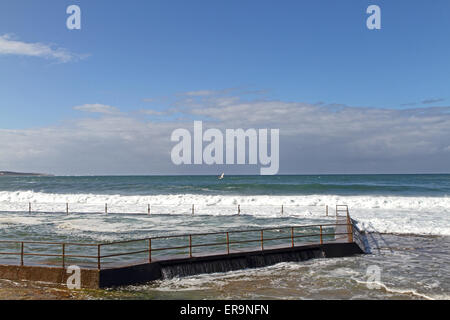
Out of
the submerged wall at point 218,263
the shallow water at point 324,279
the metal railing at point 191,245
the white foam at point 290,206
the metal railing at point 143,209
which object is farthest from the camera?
the metal railing at point 143,209

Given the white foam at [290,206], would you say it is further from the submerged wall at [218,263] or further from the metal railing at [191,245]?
the submerged wall at [218,263]

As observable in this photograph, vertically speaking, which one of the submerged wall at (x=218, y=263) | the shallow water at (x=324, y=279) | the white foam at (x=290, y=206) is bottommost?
the white foam at (x=290, y=206)

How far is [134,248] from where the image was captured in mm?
18172

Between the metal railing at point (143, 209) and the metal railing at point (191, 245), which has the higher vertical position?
the metal railing at point (191, 245)

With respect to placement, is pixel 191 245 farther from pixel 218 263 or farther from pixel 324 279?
pixel 324 279

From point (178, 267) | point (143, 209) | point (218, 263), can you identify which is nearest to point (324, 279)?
point (218, 263)

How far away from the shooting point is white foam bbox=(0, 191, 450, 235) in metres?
28.2

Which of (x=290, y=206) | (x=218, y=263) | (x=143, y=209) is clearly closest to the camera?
(x=218, y=263)

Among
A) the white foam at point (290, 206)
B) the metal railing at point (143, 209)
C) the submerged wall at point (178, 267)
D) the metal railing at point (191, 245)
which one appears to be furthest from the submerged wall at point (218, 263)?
the metal railing at point (143, 209)

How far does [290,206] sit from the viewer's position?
4394 centimetres

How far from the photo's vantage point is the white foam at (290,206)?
28188mm

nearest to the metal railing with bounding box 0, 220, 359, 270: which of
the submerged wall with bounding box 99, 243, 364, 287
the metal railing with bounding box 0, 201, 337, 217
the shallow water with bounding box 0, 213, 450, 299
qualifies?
the submerged wall with bounding box 99, 243, 364, 287
